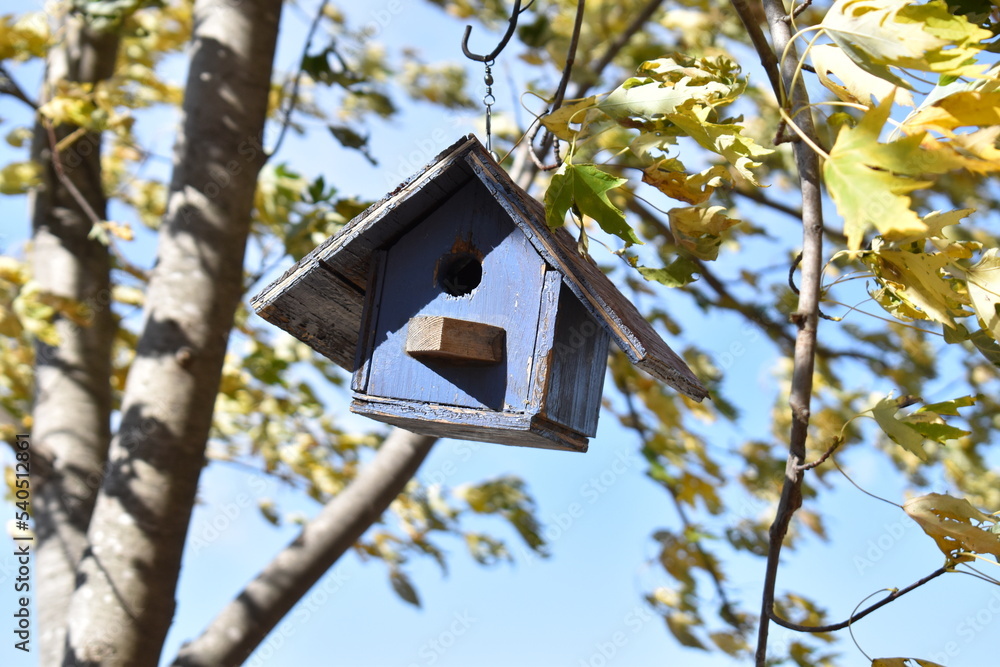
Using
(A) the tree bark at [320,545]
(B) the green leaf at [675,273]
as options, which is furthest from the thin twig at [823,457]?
(A) the tree bark at [320,545]

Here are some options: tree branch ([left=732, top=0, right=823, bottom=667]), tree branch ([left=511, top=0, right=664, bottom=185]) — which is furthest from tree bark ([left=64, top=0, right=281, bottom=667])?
tree branch ([left=732, top=0, right=823, bottom=667])

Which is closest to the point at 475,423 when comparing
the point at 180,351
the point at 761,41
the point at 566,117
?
the point at 566,117

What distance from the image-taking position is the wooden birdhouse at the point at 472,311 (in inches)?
50.3

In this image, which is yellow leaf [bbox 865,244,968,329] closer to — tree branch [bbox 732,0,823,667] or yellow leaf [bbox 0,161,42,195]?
tree branch [bbox 732,0,823,667]

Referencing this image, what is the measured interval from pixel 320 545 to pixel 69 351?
44.3 inches

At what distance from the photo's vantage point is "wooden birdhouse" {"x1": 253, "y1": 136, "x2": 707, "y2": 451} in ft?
4.19

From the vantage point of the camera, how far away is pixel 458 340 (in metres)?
1.30

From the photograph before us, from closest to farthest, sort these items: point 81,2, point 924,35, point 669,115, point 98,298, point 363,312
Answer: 1. point 924,35
2. point 669,115
3. point 363,312
4. point 81,2
5. point 98,298

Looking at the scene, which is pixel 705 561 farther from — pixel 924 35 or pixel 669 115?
pixel 924 35

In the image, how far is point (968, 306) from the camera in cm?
118

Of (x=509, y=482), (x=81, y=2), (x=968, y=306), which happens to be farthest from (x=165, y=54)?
(x=968, y=306)

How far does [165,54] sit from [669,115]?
4108 millimetres

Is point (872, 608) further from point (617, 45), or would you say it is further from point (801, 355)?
point (617, 45)

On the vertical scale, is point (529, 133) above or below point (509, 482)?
above
